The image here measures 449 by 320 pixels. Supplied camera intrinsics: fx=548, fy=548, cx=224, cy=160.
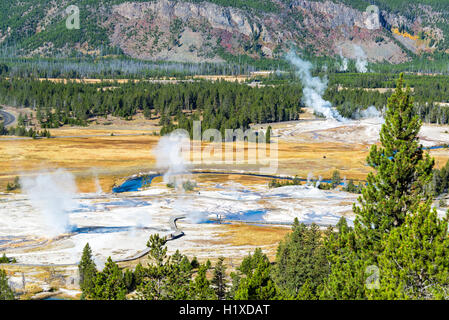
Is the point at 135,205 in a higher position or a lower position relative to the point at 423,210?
lower

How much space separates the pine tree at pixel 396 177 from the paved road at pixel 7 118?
131723 millimetres

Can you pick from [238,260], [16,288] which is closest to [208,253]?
[238,260]

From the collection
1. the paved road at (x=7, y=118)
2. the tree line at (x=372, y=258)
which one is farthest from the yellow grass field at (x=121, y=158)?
the tree line at (x=372, y=258)

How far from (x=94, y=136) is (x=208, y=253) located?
3675 inches

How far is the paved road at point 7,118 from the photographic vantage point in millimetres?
147312

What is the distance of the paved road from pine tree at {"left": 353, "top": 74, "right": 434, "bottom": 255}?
132 m

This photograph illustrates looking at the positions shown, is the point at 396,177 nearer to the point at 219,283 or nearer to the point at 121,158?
the point at 219,283

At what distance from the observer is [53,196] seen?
71.4m

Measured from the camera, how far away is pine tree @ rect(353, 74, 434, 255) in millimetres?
29562

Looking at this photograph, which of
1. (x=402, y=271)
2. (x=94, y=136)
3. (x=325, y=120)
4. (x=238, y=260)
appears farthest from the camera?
(x=325, y=120)

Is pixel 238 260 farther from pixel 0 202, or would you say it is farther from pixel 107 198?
pixel 0 202

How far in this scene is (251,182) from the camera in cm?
8588

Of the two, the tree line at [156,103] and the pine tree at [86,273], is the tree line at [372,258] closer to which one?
the pine tree at [86,273]

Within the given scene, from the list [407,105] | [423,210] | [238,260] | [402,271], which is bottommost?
[238,260]
